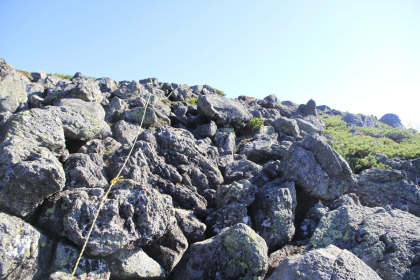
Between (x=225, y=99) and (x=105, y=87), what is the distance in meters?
10.1

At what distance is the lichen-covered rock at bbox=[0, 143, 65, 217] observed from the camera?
6000mm

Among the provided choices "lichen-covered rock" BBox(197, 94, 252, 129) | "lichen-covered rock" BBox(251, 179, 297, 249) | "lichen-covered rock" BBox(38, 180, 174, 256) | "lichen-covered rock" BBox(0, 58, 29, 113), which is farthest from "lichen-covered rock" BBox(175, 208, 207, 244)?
"lichen-covered rock" BBox(197, 94, 252, 129)

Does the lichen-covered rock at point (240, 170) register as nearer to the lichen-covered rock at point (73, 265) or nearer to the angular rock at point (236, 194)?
the angular rock at point (236, 194)

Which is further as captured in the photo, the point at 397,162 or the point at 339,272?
the point at 397,162

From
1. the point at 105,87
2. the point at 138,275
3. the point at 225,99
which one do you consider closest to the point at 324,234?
the point at 138,275

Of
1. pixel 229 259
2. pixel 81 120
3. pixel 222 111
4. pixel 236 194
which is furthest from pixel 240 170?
pixel 81 120

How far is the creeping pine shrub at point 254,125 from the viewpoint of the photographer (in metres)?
19.6

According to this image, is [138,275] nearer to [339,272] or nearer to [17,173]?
[17,173]

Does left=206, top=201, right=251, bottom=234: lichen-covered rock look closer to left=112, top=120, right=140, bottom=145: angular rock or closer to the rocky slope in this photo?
the rocky slope

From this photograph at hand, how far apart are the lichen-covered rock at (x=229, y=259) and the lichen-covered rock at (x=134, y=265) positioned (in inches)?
35.5

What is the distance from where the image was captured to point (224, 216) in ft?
29.9

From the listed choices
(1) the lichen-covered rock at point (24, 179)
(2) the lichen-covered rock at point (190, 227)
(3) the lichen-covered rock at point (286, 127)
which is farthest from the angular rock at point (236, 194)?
(3) the lichen-covered rock at point (286, 127)

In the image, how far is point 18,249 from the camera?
5609mm

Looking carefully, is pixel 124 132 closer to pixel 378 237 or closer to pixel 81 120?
pixel 81 120
